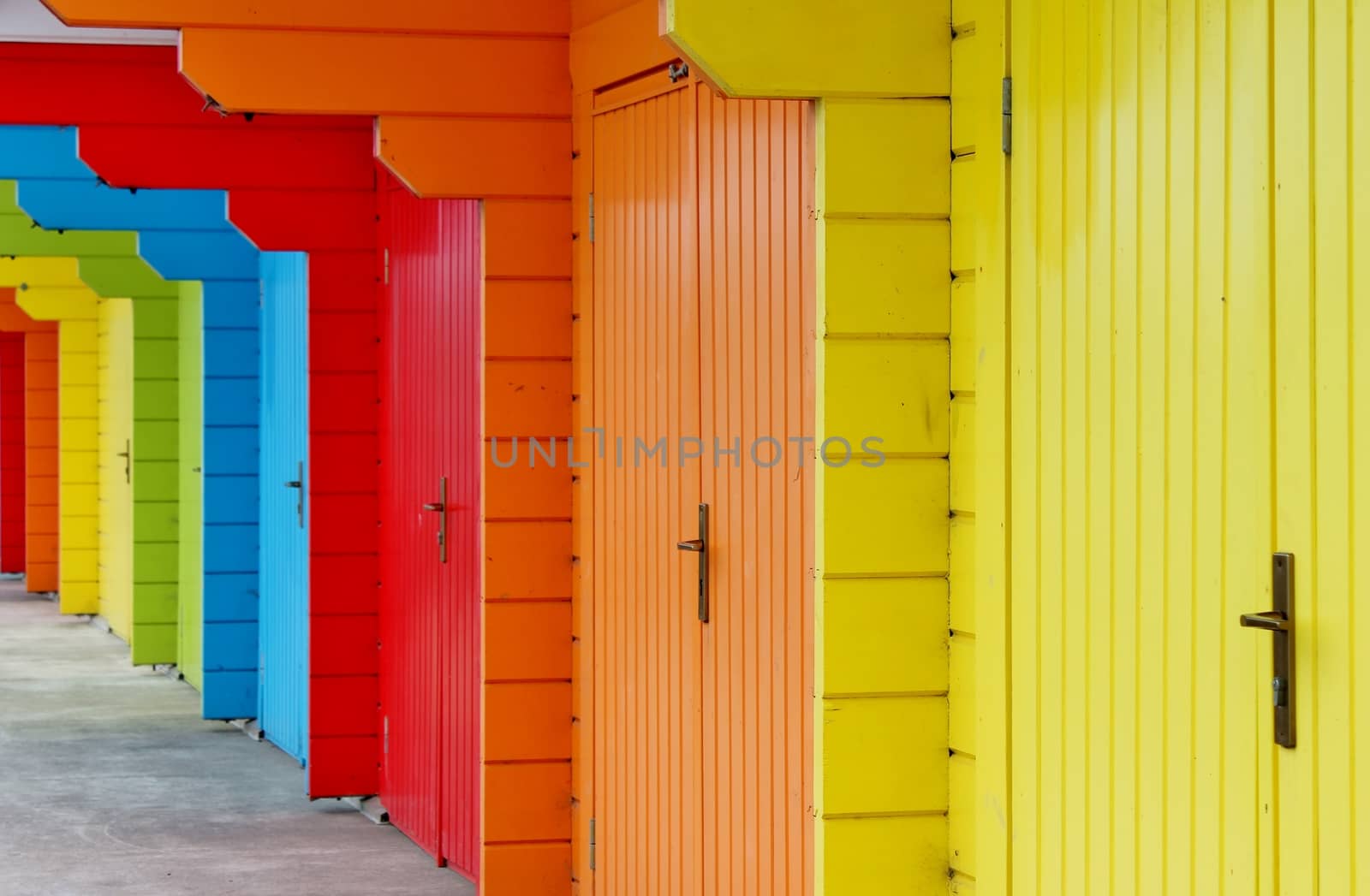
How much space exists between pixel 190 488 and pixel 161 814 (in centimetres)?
357

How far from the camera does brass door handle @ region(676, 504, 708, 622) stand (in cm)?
407

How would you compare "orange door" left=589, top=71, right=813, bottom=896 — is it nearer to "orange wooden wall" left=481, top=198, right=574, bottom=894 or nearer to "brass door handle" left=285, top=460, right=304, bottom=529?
"orange wooden wall" left=481, top=198, right=574, bottom=894

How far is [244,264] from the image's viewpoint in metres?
8.92

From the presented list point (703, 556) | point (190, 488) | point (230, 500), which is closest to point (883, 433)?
point (703, 556)

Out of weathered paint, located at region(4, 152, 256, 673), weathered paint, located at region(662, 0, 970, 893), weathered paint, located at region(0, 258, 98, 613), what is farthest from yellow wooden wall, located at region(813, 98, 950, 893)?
weathered paint, located at region(0, 258, 98, 613)

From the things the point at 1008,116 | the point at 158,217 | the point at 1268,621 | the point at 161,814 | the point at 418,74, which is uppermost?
the point at 158,217

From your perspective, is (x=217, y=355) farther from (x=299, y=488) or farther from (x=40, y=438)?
(x=40, y=438)

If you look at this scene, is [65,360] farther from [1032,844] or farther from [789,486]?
[1032,844]

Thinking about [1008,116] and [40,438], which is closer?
[1008,116]

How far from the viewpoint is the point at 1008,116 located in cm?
288

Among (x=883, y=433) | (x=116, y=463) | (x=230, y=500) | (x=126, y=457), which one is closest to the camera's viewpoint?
(x=883, y=433)

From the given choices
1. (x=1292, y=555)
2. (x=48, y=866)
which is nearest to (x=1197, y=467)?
(x=1292, y=555)

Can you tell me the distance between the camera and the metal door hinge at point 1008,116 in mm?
2879

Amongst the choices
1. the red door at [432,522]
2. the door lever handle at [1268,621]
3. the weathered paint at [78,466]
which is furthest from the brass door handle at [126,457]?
the door lever handle at [1268,621]
